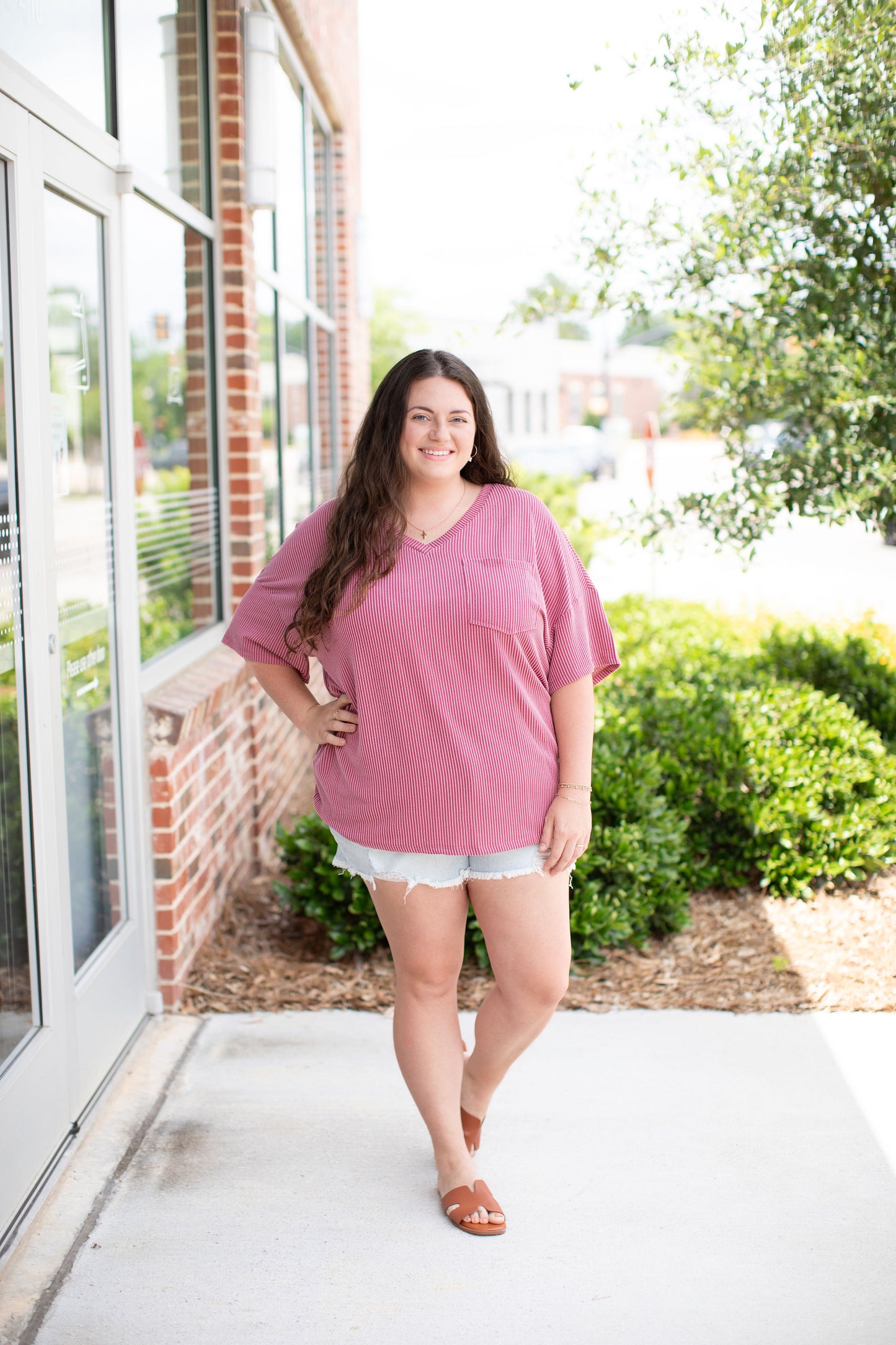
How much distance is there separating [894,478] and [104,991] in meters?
3.27

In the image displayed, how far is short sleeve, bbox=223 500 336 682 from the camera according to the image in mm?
2619

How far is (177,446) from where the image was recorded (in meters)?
5.32

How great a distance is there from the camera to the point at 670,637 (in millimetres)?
7332

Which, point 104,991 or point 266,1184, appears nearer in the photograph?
point 266,1184

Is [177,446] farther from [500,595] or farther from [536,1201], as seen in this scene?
[536,1201]

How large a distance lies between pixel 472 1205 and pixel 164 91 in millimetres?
3736

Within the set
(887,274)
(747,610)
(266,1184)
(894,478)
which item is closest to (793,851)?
(894,478)

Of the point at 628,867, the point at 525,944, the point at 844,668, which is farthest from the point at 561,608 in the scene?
the point at 844,668

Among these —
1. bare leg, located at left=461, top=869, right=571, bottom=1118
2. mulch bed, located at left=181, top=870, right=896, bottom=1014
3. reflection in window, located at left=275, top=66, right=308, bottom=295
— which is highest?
reflection in window, located at left=275, top=66, right=308, bottom=295

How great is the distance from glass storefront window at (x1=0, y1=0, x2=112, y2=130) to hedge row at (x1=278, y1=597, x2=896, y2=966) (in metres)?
2.33

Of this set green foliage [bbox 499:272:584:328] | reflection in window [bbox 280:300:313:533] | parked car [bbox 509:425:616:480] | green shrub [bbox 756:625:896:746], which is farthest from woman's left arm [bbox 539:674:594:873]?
parked car [bbox 509:425:616:480]

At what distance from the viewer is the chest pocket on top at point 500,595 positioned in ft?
7.81

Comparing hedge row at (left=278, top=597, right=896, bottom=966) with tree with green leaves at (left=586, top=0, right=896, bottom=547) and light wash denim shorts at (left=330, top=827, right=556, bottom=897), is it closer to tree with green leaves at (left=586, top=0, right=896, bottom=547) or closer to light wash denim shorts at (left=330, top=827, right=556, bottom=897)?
tree with green leaves at (left=586, top=0, right=896, bottom=547)

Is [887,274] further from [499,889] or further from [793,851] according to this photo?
[499,889]
